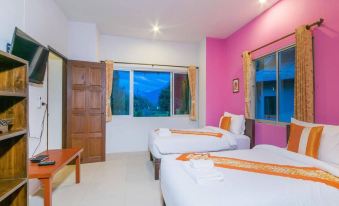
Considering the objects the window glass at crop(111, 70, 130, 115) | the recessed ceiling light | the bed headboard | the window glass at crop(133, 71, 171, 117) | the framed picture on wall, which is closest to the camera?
the bed headboard

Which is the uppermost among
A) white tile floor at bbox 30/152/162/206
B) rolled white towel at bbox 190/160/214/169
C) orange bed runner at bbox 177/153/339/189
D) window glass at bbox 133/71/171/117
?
window glass at bbox 133/71/171/117

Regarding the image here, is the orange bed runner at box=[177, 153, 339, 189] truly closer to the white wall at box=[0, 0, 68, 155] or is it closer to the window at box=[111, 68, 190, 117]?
the white wall at box=[0, 0, 68, 155]

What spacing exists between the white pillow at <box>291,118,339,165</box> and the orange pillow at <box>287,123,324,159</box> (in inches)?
2.2

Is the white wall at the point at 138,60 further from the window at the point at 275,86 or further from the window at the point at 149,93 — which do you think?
the window at the point at 275,86

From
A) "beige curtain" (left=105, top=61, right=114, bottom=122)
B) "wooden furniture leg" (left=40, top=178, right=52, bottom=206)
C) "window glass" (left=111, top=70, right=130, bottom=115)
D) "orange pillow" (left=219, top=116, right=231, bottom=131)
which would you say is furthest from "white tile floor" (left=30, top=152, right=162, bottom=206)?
"orange pillow" (left=219, top=116, right=231, bottom=131)

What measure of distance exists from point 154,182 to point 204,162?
1.51 meters

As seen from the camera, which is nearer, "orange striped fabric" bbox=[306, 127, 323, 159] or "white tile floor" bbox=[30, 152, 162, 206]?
"orange striped fabric" bbox=[306, 127, 323, 159]

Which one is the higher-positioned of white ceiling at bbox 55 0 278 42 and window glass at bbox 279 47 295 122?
white ceiling at bbox 55 0 278 42

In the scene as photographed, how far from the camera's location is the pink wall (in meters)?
2.35

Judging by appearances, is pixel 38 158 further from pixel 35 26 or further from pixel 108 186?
pixel 35 26

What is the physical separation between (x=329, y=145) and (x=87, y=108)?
13.3 ft

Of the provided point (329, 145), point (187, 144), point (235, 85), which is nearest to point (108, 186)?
point (187, 144)

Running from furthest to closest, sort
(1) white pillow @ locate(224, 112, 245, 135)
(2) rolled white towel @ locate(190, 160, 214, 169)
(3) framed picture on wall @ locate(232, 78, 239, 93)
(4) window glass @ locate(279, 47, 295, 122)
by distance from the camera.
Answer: (3) framed picture on wall @ locate(232, 78, 239, 93) → (1) white pillow @ locate(224, 112, 245, 135) → (4) window glass @ locate(279, 47, 295, 122) → (2) rolled white towel @ locate(190, 160, 214, 169)

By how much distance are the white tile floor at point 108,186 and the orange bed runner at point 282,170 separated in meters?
1.05
